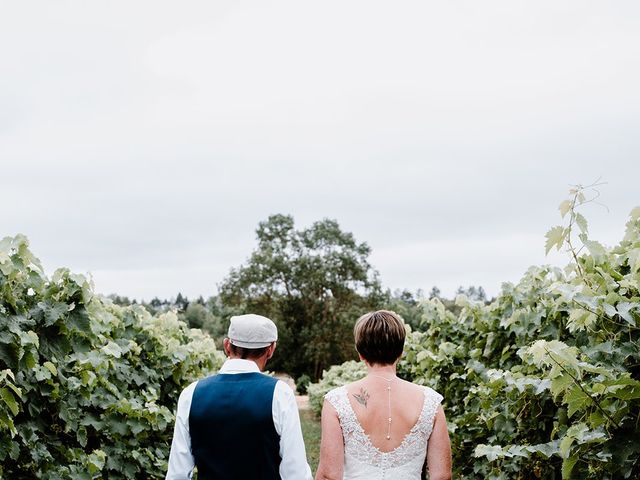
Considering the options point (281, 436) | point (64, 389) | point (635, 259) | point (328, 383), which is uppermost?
point (635, 259)

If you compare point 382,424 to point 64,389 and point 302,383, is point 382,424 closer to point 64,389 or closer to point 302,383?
point 64,389

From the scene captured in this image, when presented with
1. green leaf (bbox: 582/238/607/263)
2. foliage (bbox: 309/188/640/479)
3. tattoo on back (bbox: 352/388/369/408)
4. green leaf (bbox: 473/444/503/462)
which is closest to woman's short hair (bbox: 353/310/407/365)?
tattoo on back (bbox: 352/388/369/408)

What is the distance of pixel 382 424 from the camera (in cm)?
368

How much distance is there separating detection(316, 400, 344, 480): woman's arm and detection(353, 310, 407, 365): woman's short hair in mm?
343

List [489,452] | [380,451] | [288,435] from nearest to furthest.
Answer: [288,435]
[380,451]
[489,452]

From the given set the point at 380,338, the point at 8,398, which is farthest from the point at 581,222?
the point at 8,398

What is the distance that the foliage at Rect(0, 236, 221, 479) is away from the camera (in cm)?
472

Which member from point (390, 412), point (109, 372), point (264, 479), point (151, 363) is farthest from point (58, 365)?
point (151, 363)

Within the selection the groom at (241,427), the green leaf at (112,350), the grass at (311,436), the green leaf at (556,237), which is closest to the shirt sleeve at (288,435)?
the groom at (241,427)

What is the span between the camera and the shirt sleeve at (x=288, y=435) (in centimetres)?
354

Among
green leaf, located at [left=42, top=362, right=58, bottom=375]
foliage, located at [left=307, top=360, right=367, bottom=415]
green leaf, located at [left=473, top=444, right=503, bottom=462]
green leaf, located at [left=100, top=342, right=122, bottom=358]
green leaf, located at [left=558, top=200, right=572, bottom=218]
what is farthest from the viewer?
foliage, located at [left=307, top=360, right=367, bottom=415]

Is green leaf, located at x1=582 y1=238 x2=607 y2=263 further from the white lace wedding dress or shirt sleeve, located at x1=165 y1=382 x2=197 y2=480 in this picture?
shirt sleeve, located at x1=165 y1=382 x2=197 y2=480

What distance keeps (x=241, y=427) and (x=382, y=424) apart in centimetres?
71

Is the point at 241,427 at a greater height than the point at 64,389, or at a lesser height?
greater
